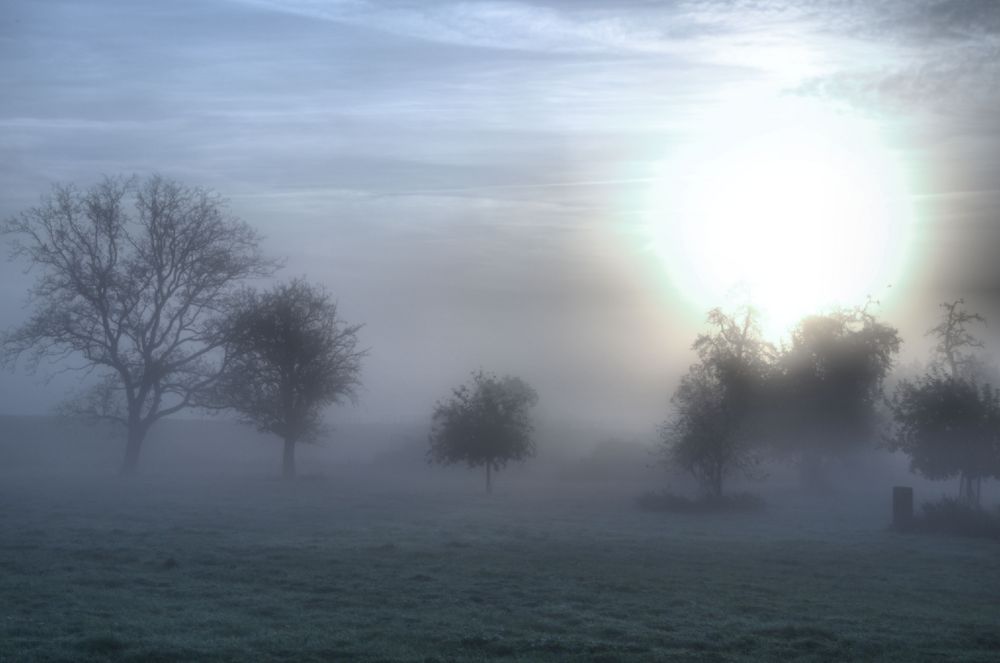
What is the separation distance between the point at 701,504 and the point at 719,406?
6370mm

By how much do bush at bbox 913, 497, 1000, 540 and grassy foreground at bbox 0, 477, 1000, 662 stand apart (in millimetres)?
1921

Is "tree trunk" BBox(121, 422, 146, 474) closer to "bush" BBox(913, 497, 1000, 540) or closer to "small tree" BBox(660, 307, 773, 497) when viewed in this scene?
"small tree" BBox(660, 307, 773, 497)

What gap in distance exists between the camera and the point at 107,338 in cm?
5450

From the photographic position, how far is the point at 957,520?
114 ft

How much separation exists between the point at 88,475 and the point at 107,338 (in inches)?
290

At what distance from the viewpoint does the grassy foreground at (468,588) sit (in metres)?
14.3

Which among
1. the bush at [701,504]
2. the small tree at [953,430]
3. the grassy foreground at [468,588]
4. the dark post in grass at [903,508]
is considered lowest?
the grassy foreground at [468,588]

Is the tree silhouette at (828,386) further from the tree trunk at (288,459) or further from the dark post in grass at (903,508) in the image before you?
the tree trunk at (288,459)

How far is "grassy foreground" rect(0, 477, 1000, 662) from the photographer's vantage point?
14258 millimetres

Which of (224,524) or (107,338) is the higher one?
(107,338)

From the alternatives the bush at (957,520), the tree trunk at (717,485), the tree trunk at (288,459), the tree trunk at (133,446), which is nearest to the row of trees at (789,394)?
the tree trunk at (717,485)

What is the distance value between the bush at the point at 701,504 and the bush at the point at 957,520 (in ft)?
27.5

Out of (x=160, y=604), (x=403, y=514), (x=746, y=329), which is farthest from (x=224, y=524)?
(x=746, y=329)

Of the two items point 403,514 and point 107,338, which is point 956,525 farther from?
point 107,338
